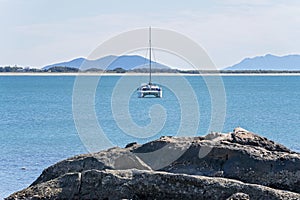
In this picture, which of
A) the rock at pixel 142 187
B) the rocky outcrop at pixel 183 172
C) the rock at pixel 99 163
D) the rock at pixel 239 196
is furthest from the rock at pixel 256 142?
the rock at pixel 239 196

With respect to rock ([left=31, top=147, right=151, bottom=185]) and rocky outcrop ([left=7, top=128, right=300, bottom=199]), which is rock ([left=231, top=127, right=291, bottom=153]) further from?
rock ([left=31, top=147, right=151, bottom=185])

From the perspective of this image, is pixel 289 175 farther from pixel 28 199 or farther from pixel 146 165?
pixel 28 199

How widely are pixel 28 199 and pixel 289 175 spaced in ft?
14.1


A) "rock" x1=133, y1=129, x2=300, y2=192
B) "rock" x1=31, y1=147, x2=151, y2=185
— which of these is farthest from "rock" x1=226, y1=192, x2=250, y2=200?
"rock" x1=31, y1=147, x2=151, y2=185

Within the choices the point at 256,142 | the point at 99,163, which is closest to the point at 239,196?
the point at 256,142

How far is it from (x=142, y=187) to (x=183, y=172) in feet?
4.04

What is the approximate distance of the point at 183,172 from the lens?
12258 mm

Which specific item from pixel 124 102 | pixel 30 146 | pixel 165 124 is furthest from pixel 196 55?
pixel 124 102

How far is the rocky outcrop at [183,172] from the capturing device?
1112 centimetres

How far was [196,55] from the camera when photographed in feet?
55.7

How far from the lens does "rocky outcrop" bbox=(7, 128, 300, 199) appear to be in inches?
438

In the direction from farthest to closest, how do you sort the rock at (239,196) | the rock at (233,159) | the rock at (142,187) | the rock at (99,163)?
the rock at (99,163) → the rock at (233,159) → the rock at (142,187) → the rock at (239,196)

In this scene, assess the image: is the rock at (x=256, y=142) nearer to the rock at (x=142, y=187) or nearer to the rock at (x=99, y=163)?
the rock at (x=99, y=163)

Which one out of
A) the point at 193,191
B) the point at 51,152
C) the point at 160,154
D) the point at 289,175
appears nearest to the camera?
the point at 193,191
